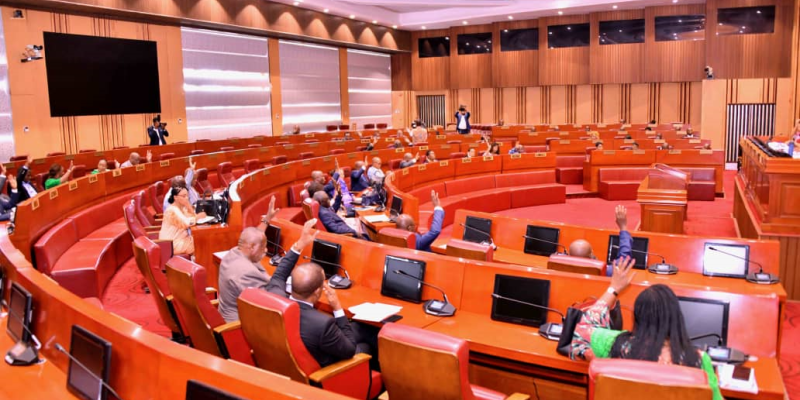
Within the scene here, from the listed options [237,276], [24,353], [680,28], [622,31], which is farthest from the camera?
[622,31]

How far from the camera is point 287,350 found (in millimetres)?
3178

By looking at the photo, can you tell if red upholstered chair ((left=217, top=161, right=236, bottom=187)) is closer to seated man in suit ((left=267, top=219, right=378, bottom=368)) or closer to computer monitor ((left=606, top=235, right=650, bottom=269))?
computer monitor ((left=606, top=235, right=650, bottom=269))

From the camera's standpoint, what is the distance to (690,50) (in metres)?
20.2

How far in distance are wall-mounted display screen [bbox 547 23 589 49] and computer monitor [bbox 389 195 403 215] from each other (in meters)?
16.1

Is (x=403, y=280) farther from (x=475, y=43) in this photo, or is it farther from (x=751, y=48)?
(x=475, y=43)

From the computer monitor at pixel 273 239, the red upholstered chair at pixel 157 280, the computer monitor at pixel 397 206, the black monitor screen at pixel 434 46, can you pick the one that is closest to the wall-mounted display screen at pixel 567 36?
the black monitor screen at pixel 434 46

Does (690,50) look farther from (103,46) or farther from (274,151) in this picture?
(103,46)

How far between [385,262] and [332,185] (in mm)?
4499

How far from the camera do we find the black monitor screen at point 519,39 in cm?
2286

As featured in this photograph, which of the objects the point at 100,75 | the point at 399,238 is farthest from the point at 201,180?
the point at 100,75

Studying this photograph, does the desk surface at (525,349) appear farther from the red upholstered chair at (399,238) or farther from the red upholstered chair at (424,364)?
the red upholstered chair at (399,238)

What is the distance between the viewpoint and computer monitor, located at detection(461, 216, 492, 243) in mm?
6516

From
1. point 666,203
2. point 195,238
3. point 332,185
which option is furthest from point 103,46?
point 666,203

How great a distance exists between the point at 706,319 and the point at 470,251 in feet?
6.33
